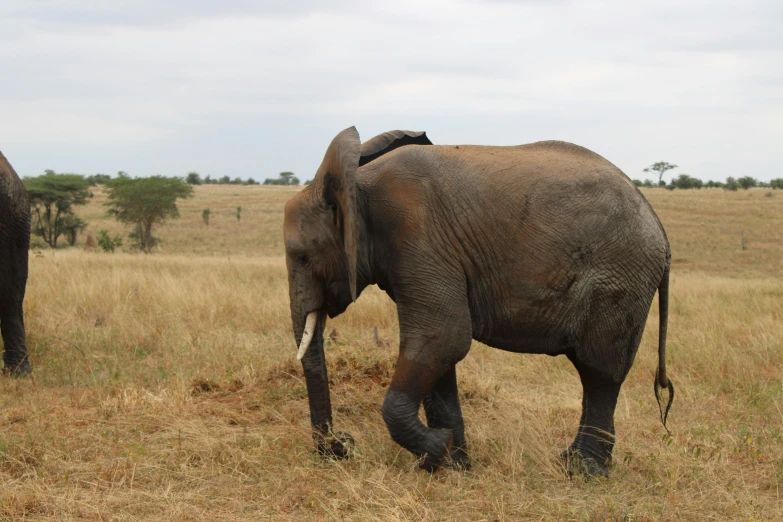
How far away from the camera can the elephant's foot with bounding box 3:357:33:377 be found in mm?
7992

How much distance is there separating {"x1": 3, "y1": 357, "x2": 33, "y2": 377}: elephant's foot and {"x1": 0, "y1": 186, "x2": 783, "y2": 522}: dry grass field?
0.21 metres

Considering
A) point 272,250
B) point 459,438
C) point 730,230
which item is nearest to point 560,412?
point 459,438

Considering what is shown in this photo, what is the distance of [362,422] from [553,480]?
177cm

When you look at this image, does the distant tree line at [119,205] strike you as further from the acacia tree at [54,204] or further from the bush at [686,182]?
the bush at [686,182]

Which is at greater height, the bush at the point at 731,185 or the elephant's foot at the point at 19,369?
the bush at the point at 731,185

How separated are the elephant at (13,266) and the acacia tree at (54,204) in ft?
84.8

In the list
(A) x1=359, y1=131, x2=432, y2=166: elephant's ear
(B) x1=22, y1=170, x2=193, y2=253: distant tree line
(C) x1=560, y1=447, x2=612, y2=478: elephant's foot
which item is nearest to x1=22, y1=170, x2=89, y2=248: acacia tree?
(B) x1=22, y1=170, x2=193, y2=253: distant tree line

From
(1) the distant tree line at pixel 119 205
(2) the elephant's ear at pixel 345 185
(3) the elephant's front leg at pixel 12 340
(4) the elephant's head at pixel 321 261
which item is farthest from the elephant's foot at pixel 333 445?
(1) the distant tree line at pixel 119 205

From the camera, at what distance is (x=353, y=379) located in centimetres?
740

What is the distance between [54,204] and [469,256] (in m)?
34.5

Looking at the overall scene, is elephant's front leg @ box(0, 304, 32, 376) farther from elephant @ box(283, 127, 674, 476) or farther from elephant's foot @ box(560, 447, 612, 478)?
elephant's foot @ box(560, 447, 612, 478)

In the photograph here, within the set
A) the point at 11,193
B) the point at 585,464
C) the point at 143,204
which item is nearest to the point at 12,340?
the point at 11,193

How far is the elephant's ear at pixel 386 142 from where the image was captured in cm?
577

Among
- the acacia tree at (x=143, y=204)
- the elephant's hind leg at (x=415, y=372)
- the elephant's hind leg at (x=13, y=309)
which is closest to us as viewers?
the elephant's hind leg at (x=415, y=372)
